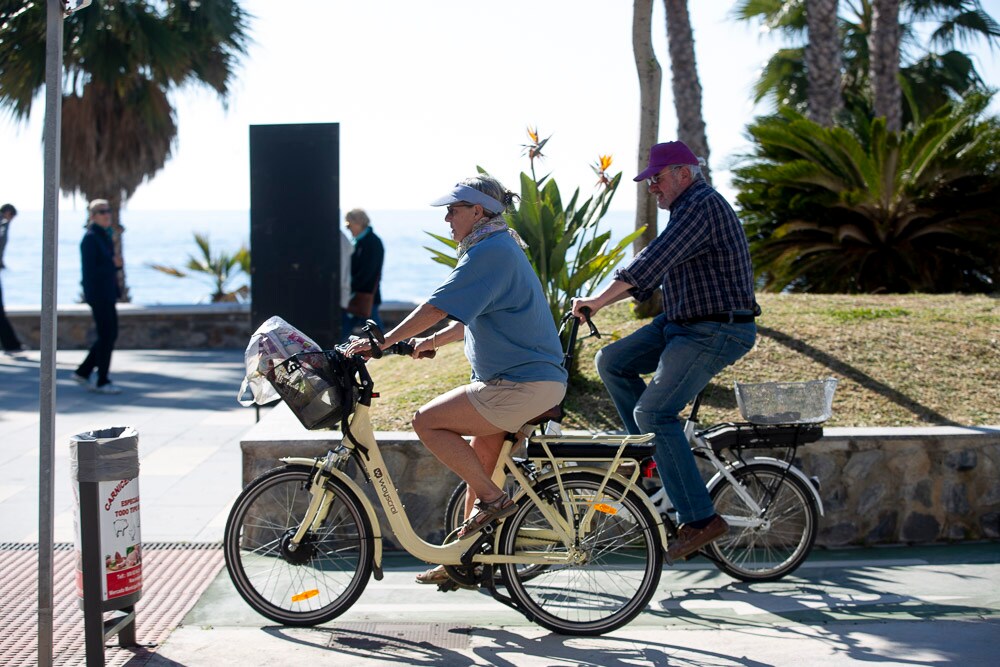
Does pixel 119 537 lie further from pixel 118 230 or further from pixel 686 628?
pixel 118 230

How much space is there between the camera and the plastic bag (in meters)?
4.56

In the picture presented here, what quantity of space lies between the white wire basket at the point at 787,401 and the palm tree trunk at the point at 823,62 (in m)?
11.8

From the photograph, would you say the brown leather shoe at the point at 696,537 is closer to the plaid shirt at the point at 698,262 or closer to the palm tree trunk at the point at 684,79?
the plaid shirt at the point at 698,262

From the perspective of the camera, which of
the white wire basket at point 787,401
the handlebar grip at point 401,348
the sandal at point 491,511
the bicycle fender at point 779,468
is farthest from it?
the bicycle fender at point 779,468

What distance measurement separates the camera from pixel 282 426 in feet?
Result: 20.9

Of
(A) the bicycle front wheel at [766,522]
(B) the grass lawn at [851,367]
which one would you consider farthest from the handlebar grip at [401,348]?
(B) the grass lawn at [851,367]

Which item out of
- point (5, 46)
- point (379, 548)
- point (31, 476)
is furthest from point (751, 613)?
point (5, 46)

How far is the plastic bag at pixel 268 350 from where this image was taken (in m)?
4.56

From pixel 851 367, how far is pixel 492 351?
3.65 meters

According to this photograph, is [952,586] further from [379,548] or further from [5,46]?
[5,46]

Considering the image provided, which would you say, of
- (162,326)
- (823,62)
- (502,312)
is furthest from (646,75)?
(162,326)

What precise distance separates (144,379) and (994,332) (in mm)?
8804

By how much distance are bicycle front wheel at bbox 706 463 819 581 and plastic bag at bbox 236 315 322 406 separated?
2.11m

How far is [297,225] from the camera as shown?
9.01 metres
